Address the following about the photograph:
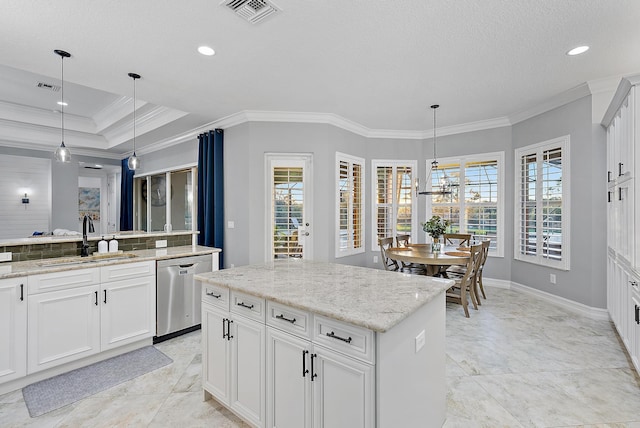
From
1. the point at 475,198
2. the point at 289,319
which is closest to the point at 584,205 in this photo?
the point at 475,198

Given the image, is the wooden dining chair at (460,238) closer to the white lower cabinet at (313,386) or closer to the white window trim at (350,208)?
the white window trim at (350,208)

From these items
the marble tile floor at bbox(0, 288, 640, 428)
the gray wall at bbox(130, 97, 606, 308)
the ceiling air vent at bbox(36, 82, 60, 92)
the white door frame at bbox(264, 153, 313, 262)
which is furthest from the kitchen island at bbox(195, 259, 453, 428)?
the ceiling air vent at bbox(36, 82, 60, 92)

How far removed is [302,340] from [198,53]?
291cm

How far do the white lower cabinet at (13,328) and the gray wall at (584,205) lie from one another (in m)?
6.03

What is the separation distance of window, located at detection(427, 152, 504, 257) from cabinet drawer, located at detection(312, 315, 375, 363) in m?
4.53

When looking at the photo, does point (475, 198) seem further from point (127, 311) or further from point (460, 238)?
point (127, 311)

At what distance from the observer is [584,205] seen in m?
3.95

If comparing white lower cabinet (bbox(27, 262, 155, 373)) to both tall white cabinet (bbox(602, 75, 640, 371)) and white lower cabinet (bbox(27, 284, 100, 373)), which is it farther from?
tall white cabinet (bbox(602, 75, 640, 371))

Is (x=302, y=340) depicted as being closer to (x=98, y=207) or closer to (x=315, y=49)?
(x=315, y=49)

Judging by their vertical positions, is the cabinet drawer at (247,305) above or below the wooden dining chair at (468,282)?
above

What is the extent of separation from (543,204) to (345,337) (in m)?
4.55

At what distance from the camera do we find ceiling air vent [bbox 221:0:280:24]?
2.25 m

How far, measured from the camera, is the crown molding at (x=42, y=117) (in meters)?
5.34

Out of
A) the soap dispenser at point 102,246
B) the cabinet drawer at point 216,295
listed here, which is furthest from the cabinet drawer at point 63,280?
the cabinet drawer at point 216,295
